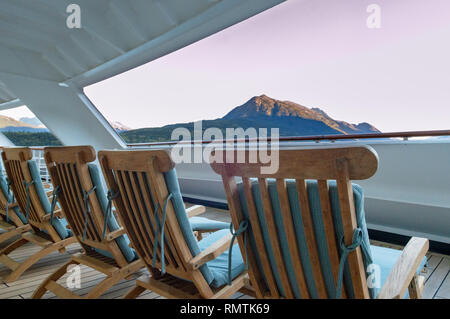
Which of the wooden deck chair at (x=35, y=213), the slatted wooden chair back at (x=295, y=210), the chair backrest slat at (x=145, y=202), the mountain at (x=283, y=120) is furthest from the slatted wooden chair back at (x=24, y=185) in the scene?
the mountain at (x=283, y=120)

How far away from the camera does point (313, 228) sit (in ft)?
2.58

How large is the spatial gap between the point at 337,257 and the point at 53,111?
545 cm

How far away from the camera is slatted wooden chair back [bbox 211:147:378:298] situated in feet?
2.16

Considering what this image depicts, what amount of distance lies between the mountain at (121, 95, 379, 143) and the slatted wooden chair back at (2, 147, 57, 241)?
2409 mm

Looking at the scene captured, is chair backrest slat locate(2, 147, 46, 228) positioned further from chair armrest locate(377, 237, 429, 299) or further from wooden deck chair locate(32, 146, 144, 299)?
chair armrest locate(377, 237, 429, 299)

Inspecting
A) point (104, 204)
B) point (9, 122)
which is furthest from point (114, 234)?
point (9, 122)

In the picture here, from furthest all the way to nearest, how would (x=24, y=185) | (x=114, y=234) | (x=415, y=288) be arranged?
(x=24, y=185)
(x=114, y=234)
(x=415, y=288)

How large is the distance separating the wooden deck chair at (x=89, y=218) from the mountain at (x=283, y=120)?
7.13 feet

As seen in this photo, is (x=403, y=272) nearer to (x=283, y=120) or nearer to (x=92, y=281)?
(x=92, y=281)

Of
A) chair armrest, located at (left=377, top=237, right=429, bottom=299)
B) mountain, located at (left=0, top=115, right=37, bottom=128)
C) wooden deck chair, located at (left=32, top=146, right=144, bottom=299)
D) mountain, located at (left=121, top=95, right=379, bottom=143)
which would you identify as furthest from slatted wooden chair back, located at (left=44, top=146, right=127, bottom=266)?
mountain, located at (left=0, top=115, right=37, bottom=128)

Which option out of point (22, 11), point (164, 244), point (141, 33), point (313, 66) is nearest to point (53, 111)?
point (22, 11)

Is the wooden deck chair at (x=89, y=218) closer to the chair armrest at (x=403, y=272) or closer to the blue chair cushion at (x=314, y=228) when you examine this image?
the blue chair cushion at (x=314, y=228)

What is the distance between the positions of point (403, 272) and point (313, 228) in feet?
0.93
